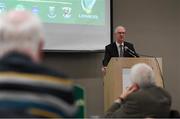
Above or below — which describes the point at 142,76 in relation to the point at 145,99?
above

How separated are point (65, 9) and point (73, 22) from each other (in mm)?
235

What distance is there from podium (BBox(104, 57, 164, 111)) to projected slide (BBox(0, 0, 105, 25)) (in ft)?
3.46

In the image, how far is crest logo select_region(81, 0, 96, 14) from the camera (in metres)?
5.92

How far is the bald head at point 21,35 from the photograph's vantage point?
1230mm

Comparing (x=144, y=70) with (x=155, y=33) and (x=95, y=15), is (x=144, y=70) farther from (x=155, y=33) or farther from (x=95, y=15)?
(x=155, y=33)

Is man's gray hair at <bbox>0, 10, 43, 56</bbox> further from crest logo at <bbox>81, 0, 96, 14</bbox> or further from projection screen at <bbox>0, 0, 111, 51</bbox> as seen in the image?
crest logo at <bbox>81, 0, 96, 14</bbox>

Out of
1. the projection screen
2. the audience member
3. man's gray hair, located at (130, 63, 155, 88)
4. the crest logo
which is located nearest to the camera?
the audience member

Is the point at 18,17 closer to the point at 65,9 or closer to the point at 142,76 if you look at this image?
the point at 142,76

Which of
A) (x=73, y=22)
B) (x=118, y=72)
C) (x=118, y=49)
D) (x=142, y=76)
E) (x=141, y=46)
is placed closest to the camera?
(x=142, y=76)

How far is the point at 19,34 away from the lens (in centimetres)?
123

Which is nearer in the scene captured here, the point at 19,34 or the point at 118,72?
the point at 19,34

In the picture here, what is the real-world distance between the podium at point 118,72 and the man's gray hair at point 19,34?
375 cm

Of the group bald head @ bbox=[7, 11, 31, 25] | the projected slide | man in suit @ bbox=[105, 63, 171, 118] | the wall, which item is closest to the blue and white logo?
the projected slide

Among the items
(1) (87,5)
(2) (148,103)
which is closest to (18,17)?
(2) (148,103)
